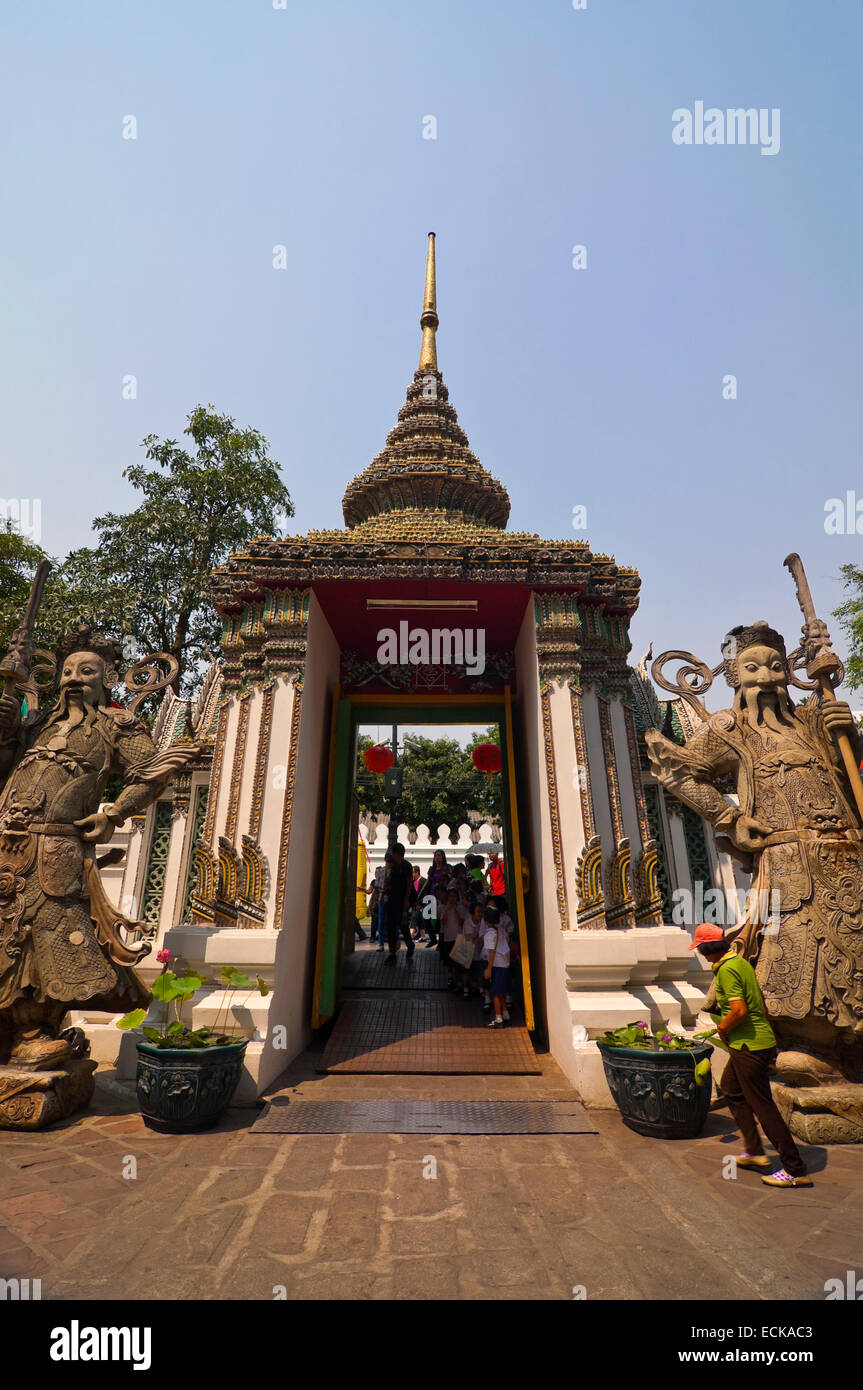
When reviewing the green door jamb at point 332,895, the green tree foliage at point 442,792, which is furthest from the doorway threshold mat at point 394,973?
the green tree foliage at point 442,792

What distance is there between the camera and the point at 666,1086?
5.12 metres

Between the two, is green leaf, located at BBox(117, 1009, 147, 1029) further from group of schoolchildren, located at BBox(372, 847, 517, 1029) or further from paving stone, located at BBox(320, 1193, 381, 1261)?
group of schoolchildren, located at BBox(372, 847, 517, 1029)

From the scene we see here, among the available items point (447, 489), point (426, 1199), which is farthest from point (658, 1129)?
point (447, 489)

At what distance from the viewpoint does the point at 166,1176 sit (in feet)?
14.4

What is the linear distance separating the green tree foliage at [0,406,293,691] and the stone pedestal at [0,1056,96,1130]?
13.2 meters

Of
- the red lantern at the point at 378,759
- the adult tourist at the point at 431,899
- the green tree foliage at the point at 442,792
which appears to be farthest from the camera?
the green tree foliage at the point at 442,792

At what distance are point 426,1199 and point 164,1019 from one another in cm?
323

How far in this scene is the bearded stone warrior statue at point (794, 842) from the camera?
531cm

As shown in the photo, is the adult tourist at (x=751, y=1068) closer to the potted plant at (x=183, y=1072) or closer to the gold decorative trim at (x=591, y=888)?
the gold decorative trim at (x=591, y=888)

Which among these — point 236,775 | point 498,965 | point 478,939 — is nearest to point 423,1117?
point 498,965

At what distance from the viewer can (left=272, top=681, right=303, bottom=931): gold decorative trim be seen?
678cm

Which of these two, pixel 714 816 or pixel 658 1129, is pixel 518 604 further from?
pixel 658 1129

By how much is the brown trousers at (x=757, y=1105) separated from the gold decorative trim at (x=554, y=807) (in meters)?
2.17
